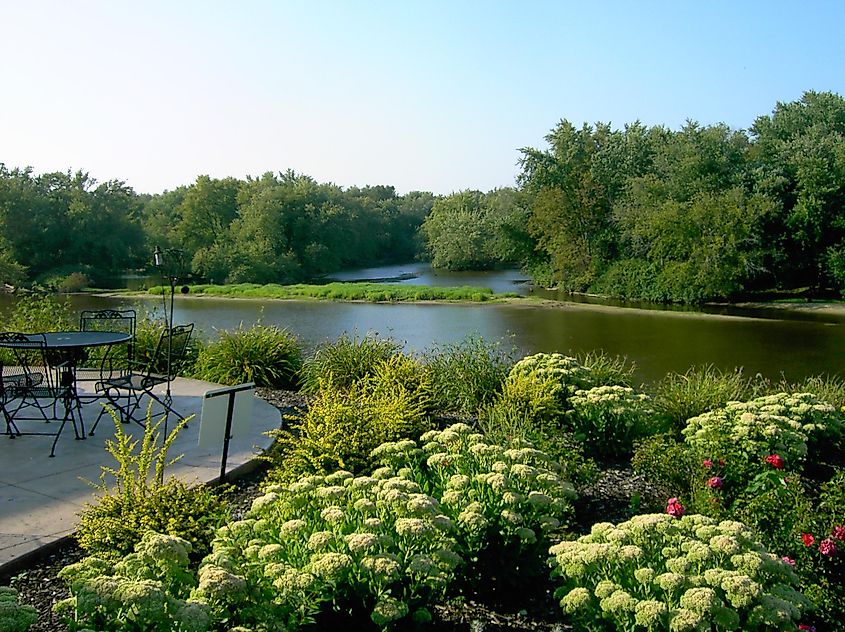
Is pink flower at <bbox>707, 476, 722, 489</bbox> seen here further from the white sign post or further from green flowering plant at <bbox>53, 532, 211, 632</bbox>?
green flowering plant at <bbox>53, 532, 211, 632</bbox>

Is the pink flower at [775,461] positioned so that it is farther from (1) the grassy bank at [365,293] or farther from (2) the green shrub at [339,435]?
(1) the grassy bank at [365,293]

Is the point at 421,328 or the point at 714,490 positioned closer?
the point at 714,490

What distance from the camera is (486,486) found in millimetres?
3320

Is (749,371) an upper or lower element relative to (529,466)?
lower

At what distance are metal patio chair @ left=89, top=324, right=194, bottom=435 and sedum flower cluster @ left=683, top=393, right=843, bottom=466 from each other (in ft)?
11.5

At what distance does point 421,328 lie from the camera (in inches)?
765

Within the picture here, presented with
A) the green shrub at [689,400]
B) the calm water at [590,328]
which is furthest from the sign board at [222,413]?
the calm water at [590,328]

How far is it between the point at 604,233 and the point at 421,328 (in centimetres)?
1413

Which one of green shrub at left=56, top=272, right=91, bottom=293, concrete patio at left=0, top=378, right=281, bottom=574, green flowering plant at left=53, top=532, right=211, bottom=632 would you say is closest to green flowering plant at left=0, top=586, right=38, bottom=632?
green flowering plant at left=53, top=532, right=211, bottom=632

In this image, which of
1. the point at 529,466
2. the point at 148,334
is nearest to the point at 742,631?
the point at 529,466

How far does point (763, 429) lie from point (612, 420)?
46.2 inches

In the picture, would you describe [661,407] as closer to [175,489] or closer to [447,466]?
[447,466]

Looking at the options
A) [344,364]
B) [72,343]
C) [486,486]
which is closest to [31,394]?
[72,343]

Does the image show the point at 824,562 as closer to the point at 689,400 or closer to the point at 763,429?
the point at 763,429
